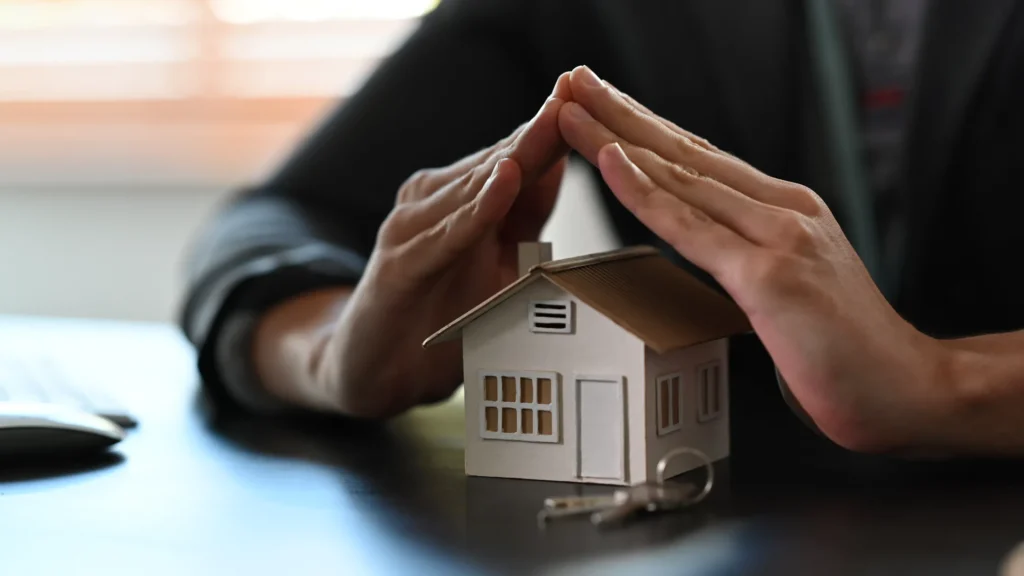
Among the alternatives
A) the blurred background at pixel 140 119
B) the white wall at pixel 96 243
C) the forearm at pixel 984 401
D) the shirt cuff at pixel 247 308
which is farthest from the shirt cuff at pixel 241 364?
the white wall at pixel 96 243

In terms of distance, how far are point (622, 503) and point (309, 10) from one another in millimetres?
1410

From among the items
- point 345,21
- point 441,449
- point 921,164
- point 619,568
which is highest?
point 345,21

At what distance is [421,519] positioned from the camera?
595 mm

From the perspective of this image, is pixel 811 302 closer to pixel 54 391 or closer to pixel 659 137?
pixel 659 137

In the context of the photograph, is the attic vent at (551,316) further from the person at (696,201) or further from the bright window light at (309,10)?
the bright window light at (309,10)

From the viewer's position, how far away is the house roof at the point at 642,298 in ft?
2.10

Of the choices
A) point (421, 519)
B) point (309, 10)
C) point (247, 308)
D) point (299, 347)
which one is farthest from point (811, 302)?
point (309, 10)

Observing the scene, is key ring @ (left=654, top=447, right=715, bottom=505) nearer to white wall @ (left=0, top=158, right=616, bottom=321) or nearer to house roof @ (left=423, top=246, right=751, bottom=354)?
house roof @ (left=423, top=246, right=751, bottom=354)

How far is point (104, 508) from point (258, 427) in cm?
25

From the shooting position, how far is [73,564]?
532 mm

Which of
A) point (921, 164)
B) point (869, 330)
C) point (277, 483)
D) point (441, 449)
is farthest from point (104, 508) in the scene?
point (921, 164)

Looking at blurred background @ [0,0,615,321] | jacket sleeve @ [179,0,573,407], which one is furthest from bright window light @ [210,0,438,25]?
jacket sleeve @ [179,0,573,407]

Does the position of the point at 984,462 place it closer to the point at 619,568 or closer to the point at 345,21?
the point at 619,568

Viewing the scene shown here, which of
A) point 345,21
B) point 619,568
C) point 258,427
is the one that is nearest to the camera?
point 619,568
